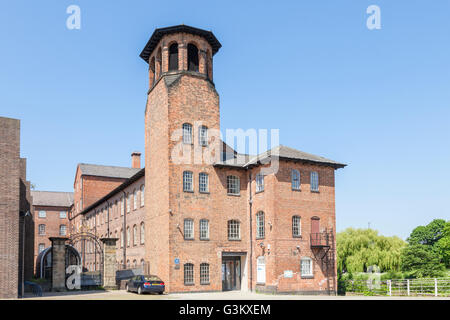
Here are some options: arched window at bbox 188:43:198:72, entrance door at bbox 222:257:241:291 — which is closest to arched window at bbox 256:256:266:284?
entrance door at bbox 222:257:241:291

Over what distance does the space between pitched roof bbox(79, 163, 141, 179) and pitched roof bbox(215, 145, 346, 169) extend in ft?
106

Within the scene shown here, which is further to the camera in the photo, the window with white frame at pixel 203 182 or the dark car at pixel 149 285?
the window with white frame at pixel 203 182

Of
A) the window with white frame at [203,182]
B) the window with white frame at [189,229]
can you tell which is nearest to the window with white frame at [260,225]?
the window with white frame at [203,182]

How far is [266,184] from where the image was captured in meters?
29.1

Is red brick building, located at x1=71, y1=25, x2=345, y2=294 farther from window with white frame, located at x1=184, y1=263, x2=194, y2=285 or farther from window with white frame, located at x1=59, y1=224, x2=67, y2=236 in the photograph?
window with white frame, located at x1=59, y1=224, x2=67, y2=236

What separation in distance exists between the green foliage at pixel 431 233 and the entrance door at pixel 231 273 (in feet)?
156

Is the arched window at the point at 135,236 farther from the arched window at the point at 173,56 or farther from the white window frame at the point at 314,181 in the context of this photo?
the white window frame at the point at 314,181

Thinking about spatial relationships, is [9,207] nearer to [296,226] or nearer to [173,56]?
[173,56]

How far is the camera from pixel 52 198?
254ft

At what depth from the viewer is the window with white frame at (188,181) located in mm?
29703
